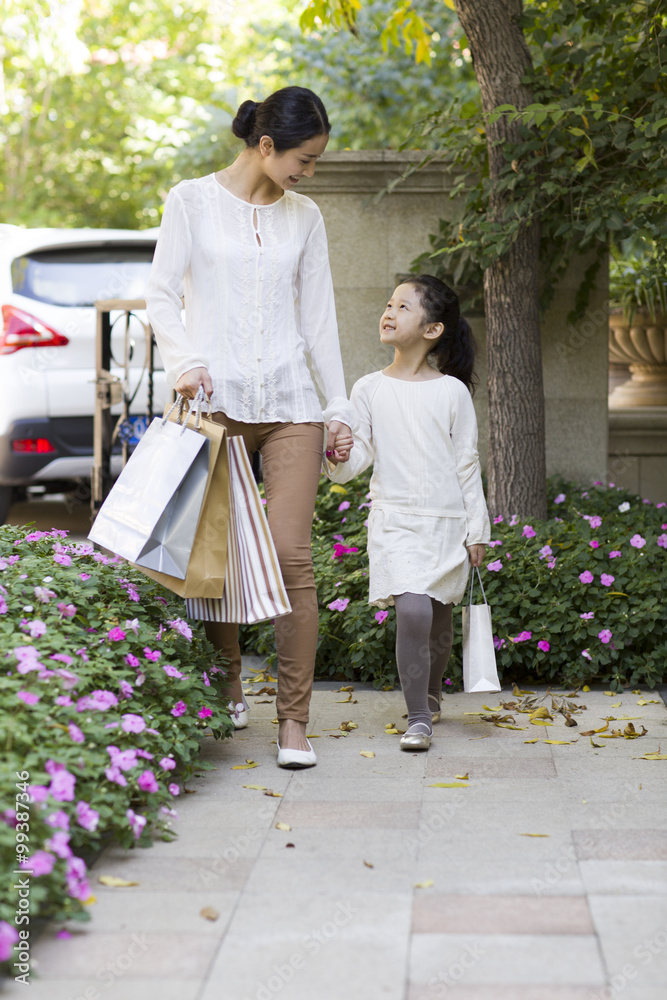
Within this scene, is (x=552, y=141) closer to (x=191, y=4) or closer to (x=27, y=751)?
(x=27, y=751)

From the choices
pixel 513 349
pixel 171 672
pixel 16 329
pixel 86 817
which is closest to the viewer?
pixel 86 817

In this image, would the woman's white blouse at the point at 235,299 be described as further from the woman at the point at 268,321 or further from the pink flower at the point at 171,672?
the pink flower at the point at 171,672

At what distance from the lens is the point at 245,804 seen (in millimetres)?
2920

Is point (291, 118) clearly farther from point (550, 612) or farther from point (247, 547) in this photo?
point (550, 612)

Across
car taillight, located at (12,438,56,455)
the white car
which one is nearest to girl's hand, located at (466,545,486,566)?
the white car

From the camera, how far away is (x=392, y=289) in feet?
20.7

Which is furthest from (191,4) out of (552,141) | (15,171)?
(552,141)

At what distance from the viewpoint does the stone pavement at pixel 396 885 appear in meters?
2.02

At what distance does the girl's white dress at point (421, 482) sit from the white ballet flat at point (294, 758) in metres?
0.57

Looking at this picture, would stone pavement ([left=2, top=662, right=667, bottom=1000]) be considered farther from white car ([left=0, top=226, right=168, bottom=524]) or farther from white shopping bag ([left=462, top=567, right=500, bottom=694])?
white car ([left=0, top=226, right=168, bottom=524])

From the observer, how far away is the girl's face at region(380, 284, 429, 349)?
3592 millimetres

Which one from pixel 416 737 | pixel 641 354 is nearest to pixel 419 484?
pixel 416 737

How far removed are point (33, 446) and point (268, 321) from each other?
12.8 feet

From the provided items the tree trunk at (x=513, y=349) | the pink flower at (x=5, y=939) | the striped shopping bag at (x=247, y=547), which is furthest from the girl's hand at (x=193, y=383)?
the tree trunk at (x=513, y=349)
